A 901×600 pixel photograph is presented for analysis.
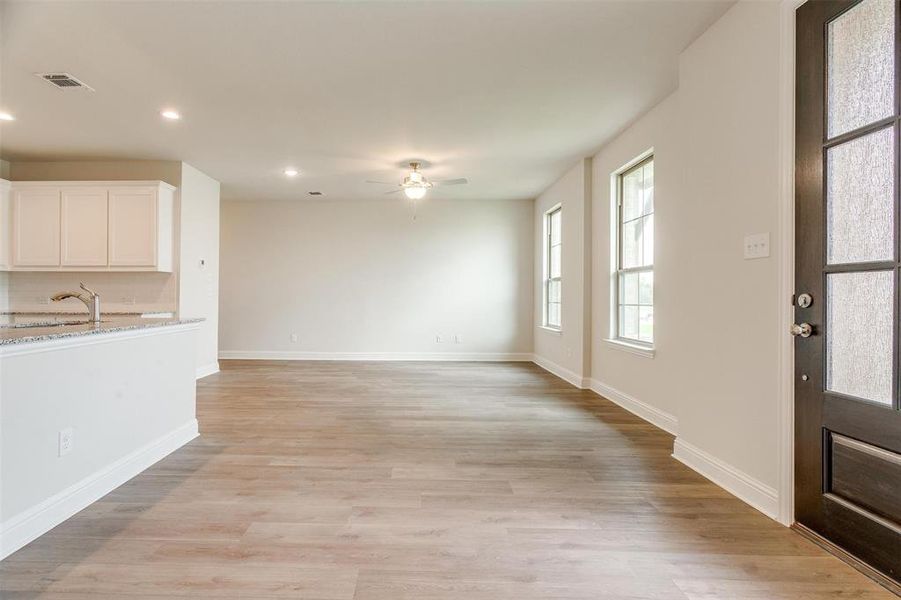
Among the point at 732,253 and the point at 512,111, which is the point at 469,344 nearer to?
the point at 512,111

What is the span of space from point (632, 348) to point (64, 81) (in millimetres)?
5170

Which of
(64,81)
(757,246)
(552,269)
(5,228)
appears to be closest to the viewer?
A: (757,246)

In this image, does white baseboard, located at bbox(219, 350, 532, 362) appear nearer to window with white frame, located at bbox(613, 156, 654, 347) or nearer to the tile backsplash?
the tile backsplash

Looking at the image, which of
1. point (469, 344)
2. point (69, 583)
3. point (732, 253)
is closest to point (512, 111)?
point (732, 253)

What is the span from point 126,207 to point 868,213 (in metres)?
6.44

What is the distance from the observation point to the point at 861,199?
172cm

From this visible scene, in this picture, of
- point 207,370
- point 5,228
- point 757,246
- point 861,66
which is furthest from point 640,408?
point 5,228

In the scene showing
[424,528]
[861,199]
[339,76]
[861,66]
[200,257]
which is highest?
[339,76]

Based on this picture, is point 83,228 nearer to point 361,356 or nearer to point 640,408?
point 361,356

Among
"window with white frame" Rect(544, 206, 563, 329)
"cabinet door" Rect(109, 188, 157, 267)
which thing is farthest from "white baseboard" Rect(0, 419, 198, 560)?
"window with white frame" Rect(544, 206, 563, 329)

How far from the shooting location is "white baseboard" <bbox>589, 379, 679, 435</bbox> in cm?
350

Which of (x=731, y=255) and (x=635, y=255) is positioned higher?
(x=635, y=255)

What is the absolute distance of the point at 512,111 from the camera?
3.80 meters

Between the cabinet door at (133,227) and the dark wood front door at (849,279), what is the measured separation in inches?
234
